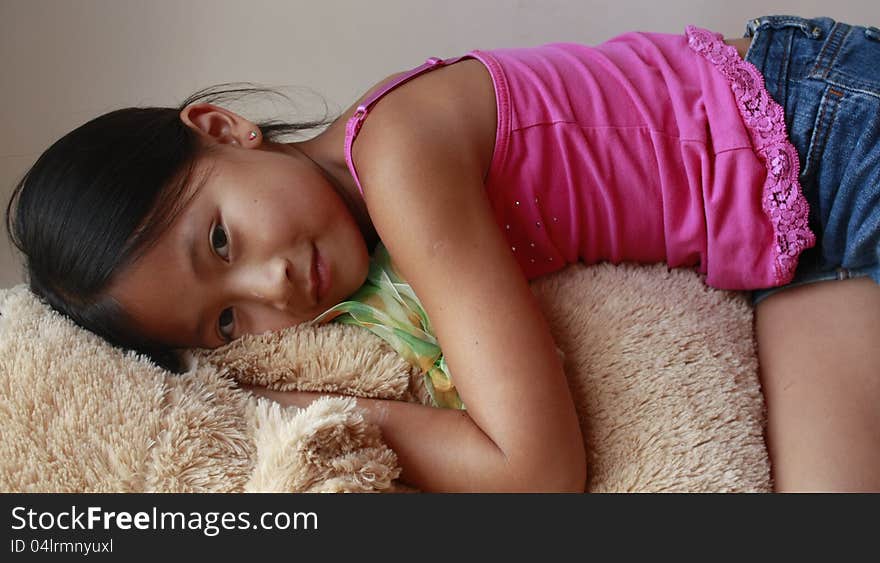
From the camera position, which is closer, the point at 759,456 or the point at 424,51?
the point at 759,456

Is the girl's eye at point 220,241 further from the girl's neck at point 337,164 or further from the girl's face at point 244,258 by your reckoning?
the girl's neck at point 337,164

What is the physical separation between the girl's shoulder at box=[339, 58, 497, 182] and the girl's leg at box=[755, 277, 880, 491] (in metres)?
0.37

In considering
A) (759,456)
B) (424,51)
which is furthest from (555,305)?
(424,51)

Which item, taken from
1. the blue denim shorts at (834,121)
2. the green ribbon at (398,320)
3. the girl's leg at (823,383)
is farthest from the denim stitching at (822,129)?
the green ribbon at (398,320)

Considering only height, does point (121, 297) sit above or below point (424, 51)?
below

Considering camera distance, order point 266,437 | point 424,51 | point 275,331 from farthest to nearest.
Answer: point 424,51 → point 275,331 → point 266,437

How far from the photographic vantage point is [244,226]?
35.1 inches

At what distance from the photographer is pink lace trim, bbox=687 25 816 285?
0.91m

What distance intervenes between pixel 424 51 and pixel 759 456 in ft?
2.82

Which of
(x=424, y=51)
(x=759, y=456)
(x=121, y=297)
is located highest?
(x=424, y=51)

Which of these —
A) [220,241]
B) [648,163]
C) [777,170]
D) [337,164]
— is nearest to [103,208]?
[220,241]

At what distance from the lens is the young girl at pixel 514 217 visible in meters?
0.84

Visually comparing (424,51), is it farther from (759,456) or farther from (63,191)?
(759,456)

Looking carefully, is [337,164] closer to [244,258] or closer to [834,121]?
[244,258]
